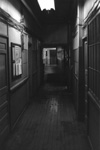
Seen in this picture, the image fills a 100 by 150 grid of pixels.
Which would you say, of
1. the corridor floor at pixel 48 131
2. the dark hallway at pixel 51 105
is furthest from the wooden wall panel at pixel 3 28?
the corridor floor at pixel 48 131

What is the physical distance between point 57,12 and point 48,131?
16.3 feet

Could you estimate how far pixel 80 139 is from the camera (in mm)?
3773

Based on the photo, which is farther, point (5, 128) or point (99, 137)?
point (5, 128)

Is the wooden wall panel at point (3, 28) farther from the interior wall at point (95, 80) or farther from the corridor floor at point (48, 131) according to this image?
the corridor floor at point (48, 131)

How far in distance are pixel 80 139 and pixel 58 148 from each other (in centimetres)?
55

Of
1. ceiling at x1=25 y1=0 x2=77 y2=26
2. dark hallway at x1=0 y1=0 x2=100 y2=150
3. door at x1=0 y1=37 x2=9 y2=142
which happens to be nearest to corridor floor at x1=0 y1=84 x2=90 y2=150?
dark hallway at x1=0 y1=0 x2=100 y2=150

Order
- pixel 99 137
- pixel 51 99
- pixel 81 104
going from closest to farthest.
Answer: pixel 99 137 < pixel 81 104 < pixel 51 99

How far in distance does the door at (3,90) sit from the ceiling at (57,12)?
255cm

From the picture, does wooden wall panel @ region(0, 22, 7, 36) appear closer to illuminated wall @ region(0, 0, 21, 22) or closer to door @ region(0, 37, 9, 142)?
door @ region(0, 37, 9, 142)

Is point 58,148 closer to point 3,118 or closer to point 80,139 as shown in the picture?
point 80,139

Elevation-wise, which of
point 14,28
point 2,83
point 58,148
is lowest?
point 58,148

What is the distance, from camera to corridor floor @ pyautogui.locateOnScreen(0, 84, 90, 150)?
139 inches

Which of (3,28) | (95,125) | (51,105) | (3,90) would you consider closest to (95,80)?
(95,125)

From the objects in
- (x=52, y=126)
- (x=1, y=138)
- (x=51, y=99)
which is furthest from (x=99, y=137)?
(x=51, y=99)
